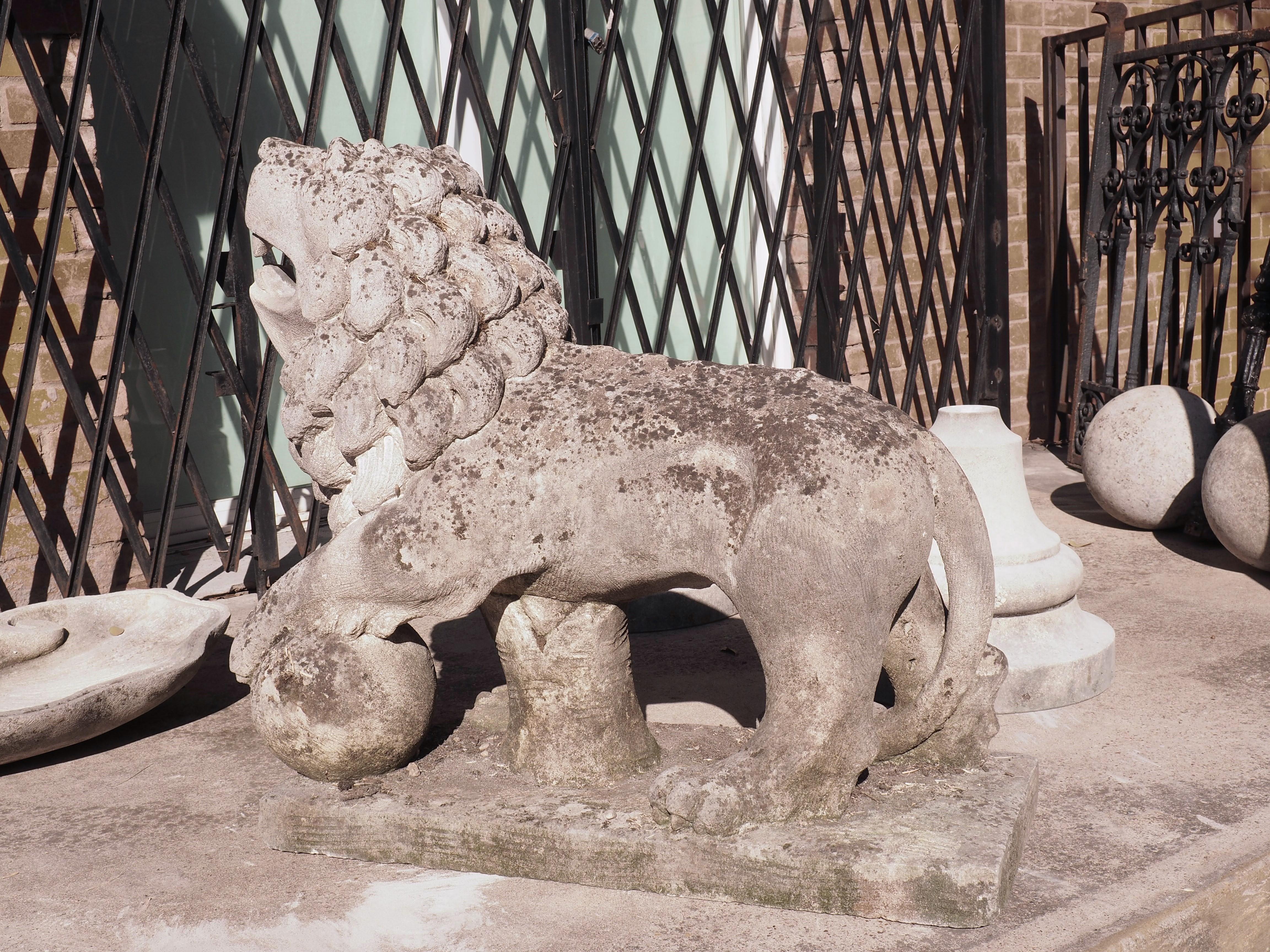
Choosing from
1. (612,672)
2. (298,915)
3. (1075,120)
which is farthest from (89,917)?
(1075,120)

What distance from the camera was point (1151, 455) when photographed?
442 cm

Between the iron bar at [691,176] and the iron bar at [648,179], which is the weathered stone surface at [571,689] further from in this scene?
the iron bar at [691,176]

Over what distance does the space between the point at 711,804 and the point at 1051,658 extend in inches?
50.2

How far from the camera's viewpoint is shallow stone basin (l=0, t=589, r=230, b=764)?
268cm

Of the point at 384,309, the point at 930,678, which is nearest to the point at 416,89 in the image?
the point at 384,309

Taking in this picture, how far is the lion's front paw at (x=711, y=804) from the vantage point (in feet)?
6.60

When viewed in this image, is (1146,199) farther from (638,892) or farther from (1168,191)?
(638,892)

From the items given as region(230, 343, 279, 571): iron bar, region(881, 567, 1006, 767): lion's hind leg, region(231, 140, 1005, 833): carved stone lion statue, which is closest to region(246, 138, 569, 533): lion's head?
region(231, 140, 1005, 833): carved stone lion statue

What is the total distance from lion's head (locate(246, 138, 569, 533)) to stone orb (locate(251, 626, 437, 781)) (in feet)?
0.73

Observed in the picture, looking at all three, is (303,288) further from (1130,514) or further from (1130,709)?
(1130,514)

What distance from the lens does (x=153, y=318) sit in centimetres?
441

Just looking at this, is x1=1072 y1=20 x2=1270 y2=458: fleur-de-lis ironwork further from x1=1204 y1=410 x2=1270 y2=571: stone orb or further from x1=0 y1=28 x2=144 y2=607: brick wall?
x1=0 y1=28 x2=144 y2=607: brick wall

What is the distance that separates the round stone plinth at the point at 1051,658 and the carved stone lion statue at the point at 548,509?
0.73 m

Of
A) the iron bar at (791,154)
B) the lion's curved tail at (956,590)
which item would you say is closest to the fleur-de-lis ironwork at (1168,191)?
the iron bar at (791,154)
